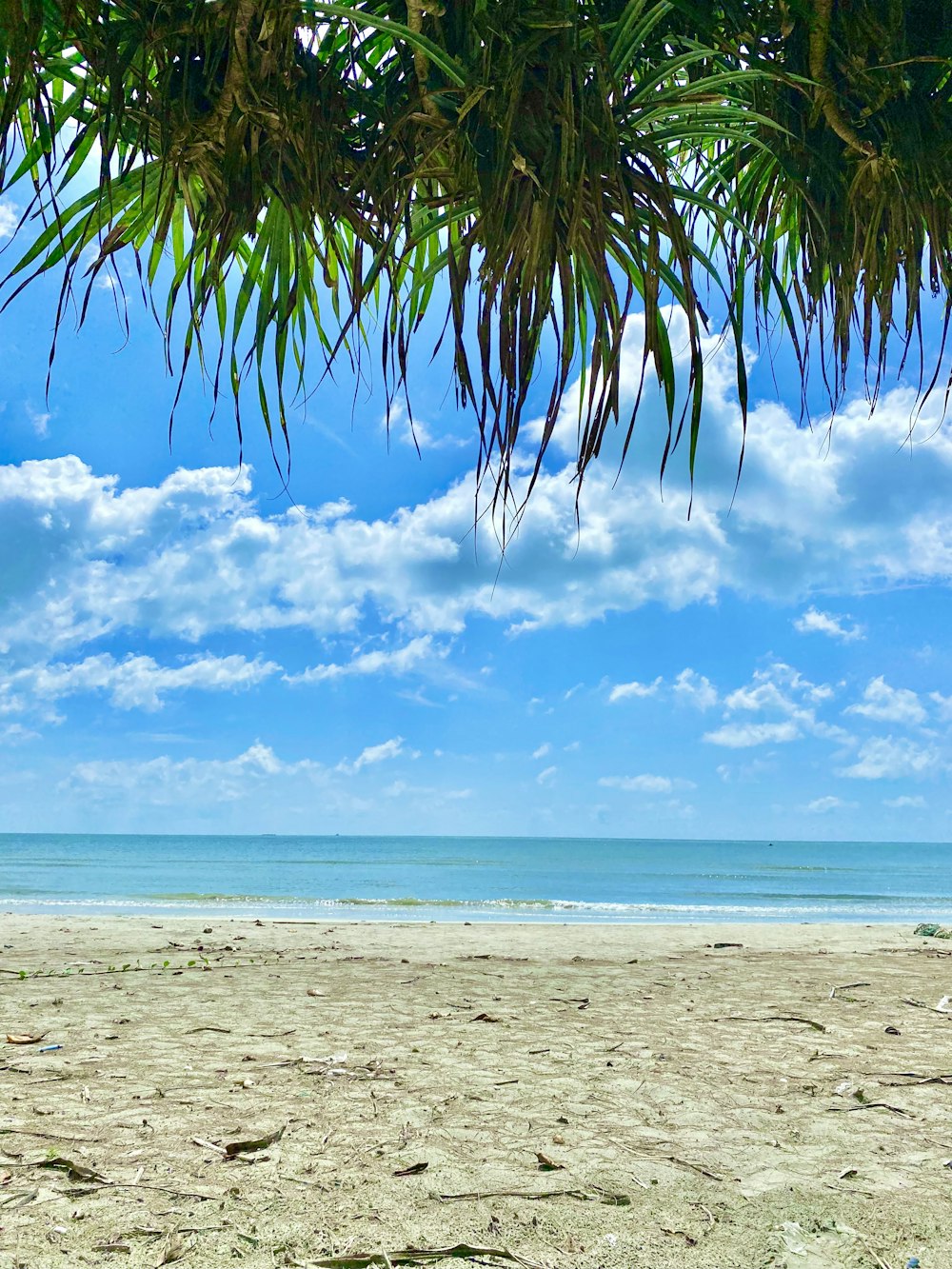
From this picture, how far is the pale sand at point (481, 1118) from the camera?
2166mm

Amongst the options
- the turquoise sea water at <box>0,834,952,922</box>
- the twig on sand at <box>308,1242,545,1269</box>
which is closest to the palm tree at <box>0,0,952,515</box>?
the twig on sand at <box>308,1242,545,1269</box>

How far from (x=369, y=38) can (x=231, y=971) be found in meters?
5.67

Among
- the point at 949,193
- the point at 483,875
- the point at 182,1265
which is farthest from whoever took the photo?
the point at 483,875

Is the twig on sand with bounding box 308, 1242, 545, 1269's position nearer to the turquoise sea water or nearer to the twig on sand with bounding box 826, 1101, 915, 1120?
the twig on sand with bounding box 826, 1101, 915, 1120

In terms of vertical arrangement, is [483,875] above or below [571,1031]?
below

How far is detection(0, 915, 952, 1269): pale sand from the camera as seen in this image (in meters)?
2.17

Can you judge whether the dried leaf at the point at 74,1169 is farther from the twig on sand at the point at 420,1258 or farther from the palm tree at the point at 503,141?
the palm tree at the point at 503,141

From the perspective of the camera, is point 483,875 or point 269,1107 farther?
point 483,875

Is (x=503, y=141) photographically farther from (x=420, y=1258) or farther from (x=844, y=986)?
(x=844, y=986)

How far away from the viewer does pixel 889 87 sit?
2414 millimetres

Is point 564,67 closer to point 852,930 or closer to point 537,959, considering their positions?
point 537,959

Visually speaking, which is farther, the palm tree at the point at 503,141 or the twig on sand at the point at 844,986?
the twig on sand at the point at 844,986

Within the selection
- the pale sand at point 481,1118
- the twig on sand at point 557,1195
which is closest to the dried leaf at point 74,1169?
the pale sand at point 481,1118

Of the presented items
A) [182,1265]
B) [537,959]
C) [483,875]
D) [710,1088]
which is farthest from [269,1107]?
[483,875]
